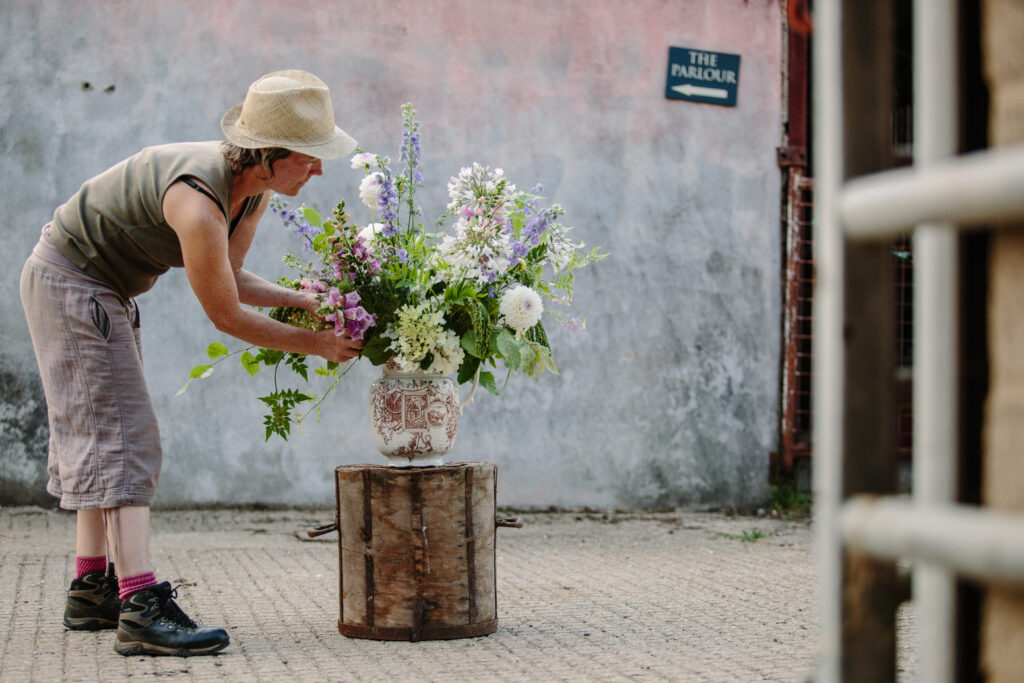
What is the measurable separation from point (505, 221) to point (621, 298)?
124 inches

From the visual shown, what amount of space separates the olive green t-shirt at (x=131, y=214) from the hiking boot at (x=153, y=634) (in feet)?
2.92

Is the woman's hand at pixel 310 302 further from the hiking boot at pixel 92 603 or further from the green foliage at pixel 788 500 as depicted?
the green foliage at pixel 788 500

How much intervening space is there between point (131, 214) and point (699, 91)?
4206 millimetres

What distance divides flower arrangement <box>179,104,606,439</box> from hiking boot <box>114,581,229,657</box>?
70cm

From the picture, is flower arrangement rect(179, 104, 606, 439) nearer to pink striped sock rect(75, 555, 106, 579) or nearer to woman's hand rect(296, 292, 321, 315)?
woman's hand rect(296, 292, 321, 315)

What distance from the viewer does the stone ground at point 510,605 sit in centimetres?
273

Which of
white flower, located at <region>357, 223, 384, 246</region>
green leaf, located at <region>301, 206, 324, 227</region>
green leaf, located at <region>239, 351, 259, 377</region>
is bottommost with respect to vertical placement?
green leaf, located at <region>239, 351, 259, 377</region>

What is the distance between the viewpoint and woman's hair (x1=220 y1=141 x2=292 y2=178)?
9.51 ft

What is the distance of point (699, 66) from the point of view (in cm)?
630

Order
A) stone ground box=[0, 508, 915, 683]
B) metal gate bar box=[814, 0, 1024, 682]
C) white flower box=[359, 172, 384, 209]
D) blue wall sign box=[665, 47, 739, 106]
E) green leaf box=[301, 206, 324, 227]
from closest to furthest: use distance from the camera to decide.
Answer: metal gate bar box=[814, 0, 1024, 682] → stone ground box=[0, 508, 915, 683] → white flower box=[359, 172, 384, 209] → green leaf box=[301, 206, 324, 227] → blue wall sign box=[665, 47, 739, 106]

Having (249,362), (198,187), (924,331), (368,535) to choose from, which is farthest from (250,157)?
(924,331)

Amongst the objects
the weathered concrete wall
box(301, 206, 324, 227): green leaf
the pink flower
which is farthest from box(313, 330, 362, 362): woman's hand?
the weathered concrete wall

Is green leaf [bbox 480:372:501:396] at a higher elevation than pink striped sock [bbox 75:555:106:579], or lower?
higher

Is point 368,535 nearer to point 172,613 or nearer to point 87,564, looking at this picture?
point 172,613
